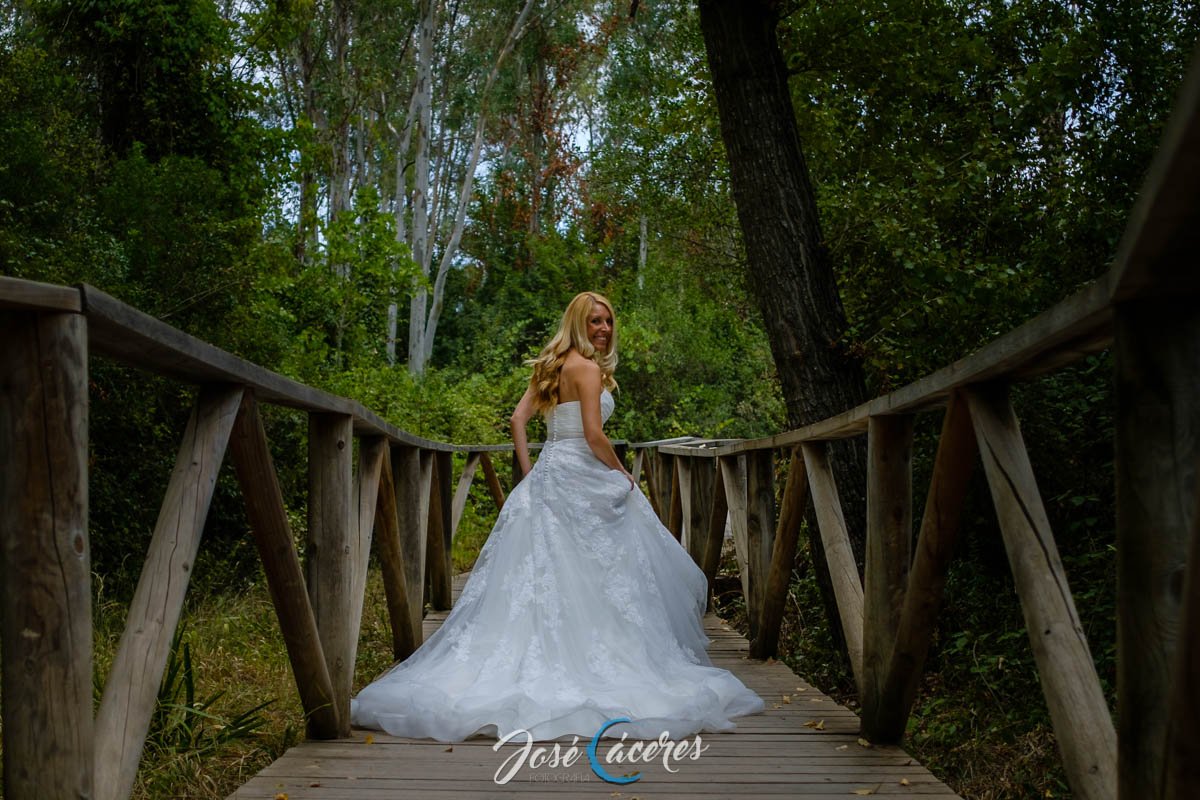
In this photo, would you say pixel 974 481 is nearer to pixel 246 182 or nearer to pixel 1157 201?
pixel 1157 201

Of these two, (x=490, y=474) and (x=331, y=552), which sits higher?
(x=490, y=474)

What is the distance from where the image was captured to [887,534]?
3.40 m

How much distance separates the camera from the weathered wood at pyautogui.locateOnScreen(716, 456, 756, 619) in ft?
18.5

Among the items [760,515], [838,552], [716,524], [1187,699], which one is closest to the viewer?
[1187,699]

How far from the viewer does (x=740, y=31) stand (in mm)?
5594

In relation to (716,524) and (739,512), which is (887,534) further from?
(716,524)

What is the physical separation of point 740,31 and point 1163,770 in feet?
16.1

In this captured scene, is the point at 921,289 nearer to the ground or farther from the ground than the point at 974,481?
farther from the ground

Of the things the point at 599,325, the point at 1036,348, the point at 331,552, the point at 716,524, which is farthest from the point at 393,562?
the point at 1036,348

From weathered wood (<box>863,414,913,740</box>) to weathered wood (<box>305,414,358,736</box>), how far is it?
1.75 metres

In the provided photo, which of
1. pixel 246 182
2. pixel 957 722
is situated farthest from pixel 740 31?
pixel 246 182

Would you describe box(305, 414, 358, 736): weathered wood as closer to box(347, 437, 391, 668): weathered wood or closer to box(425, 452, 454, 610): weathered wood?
box(347, 437, 391, 668): weathered wood

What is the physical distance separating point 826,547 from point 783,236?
1998 millimetres

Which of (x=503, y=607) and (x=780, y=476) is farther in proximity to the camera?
(x=780, y=476)
